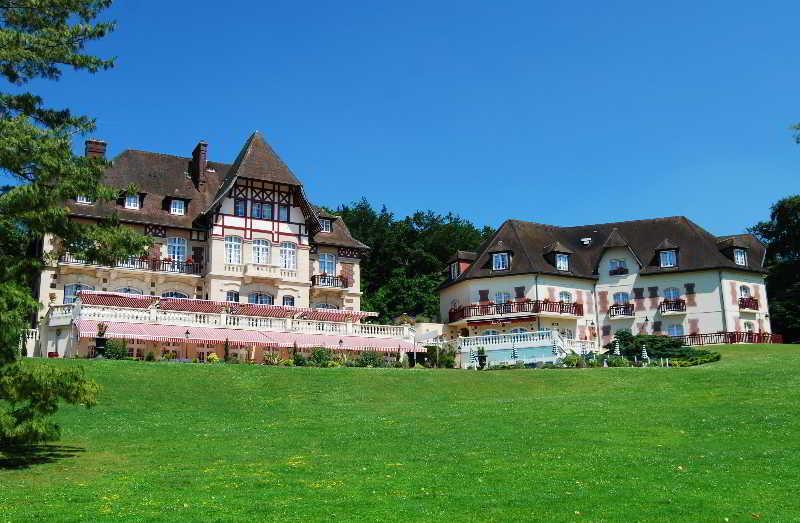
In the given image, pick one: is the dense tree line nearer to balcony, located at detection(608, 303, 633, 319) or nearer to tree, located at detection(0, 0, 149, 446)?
balcony, located at detection(608, 303, 633, 319)

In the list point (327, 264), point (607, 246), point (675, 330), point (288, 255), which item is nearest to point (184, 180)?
point (288, 255)

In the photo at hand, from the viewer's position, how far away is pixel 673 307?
62156mm

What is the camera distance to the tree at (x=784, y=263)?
224 ft

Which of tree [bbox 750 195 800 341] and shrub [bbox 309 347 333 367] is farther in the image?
tree [bbox 750 195 800 341]

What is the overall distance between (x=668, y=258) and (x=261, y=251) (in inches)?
1140

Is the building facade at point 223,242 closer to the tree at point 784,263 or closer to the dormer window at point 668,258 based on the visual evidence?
the dormer window at point 668,258

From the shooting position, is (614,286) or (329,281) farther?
(614,286)

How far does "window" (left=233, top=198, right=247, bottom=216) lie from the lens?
2175 inches

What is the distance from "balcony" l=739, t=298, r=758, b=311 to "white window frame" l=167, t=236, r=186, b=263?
1474 inches

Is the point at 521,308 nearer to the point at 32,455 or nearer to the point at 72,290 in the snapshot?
the point at 72,290

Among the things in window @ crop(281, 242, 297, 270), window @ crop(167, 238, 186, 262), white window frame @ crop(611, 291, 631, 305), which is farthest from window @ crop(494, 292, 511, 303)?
window @ crop(167, 238, 186, 262)

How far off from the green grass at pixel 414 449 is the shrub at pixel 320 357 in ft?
15.4

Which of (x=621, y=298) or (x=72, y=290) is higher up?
(x=621, y=298)

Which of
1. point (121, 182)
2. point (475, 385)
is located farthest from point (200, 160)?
point (475, 385)
